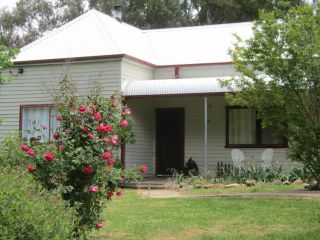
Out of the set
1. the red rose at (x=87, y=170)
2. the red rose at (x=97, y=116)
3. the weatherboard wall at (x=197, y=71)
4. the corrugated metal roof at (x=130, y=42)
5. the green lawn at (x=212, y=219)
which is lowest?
the green lawn at (x=212, y=219)

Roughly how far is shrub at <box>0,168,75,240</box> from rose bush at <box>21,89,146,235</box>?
3.81 feet

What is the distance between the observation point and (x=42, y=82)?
56.2ft

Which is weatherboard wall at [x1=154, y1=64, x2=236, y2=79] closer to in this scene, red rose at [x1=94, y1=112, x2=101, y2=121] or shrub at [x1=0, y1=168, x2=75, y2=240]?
red rose at [x1=94, y1=112, x2=101, y2=121]

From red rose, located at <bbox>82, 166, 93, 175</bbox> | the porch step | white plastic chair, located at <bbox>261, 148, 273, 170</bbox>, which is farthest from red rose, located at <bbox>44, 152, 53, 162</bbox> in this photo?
white plastic chair, located at <bbox>261, 148, 273, 170</bbox>

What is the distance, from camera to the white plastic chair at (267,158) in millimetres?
16062

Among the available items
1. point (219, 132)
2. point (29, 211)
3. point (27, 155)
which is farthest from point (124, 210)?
point (219, 132)

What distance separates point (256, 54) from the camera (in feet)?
40.9

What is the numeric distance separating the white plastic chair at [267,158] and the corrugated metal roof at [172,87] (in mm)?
2266

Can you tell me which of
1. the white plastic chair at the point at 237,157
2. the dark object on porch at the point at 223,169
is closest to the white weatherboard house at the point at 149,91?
the dark object on porch at the point at 223,169

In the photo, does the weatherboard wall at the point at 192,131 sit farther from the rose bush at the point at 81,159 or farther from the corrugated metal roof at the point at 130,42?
the rose bush at the point at 81,159

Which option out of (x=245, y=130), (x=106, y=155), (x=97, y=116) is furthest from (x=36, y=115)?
(x=106, y=155)

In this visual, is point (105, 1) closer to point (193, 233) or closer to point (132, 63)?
point (132, 63)

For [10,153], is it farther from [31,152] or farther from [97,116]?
[97,116]

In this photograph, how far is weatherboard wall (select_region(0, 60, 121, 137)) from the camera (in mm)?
16438
